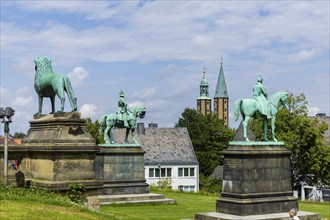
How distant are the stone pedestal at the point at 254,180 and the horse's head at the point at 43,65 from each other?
23.6ft

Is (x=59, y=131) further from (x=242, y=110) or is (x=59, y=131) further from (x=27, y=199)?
(x=242, y=110)

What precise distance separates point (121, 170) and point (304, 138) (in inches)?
984

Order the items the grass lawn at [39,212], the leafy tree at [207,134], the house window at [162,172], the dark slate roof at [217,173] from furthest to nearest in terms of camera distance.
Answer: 1. the leafy tree at [207,134]
2. the dark slate roof at [217,173]
3. the house window at [162,172]
4. the grass lawn at [39,212]

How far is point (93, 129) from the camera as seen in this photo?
74.8 metres

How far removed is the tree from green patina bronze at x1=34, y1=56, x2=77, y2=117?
3251cm

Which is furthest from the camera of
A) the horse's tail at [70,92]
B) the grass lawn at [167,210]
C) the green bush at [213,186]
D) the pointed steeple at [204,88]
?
the pointed steeple at [204,88]

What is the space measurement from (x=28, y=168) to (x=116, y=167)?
11.4m

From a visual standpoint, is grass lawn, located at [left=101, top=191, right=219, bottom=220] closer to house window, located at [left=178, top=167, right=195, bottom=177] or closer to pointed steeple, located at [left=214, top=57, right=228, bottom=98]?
house window, located at [left=178, top=167, right=195, bottom=177]

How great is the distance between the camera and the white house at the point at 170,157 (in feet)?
247

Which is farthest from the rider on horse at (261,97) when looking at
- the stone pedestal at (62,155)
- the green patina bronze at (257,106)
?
the stone pedestal at (62,155)

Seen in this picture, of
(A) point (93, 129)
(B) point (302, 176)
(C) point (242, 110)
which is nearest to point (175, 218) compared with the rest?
(C) point (242, 110)

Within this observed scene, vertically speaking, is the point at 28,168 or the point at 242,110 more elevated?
the point at 242,110

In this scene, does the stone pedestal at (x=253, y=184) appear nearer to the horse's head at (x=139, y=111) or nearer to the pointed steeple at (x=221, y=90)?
the horse's head at (x=139, y=111)

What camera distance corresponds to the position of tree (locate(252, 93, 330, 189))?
170ft
